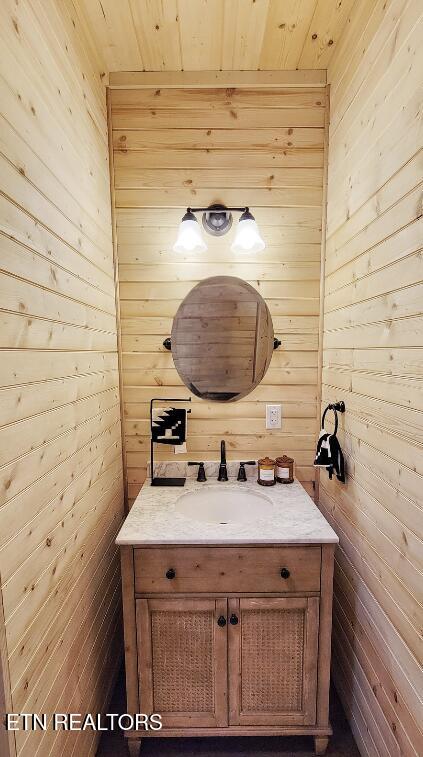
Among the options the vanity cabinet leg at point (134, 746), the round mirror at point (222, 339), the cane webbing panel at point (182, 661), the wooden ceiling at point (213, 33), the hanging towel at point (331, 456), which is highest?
the wooden ceiling at point (213, 33)

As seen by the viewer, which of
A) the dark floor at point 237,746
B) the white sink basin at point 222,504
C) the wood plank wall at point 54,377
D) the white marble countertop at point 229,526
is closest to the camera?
the wood plank wall at point 54,377

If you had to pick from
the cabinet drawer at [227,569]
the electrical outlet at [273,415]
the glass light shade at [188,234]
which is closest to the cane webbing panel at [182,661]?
the cabinet drawer at [227,569]

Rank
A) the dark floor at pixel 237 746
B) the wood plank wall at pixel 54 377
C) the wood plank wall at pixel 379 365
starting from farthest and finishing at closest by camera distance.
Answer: the dark floor at pixel 237 746
the wood plank wall at pixel 379 365
the wood plank wall at pixel 54 377

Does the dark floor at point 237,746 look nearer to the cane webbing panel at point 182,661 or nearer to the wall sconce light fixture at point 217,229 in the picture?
the cane webbing panel at point 182,661

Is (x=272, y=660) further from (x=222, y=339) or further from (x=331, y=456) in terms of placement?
(x=222, y=339)

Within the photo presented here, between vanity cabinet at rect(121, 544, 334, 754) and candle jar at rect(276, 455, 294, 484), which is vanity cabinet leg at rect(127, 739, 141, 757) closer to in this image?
vanity cabinet at rect(121, 544, 334, 754)

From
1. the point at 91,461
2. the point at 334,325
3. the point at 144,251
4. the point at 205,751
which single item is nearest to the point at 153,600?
the point at 91,461

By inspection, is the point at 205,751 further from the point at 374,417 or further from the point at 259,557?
the point at 374,417

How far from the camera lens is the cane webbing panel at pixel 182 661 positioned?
121 centimetres

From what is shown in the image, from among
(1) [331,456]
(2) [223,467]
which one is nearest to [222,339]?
(2) [223,467]

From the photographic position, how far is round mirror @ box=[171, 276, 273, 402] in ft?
5.36

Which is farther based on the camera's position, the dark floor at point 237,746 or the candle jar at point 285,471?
the candle jar at point 285,471

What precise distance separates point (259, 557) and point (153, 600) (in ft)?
1.25

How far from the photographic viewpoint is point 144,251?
5.32 feet
